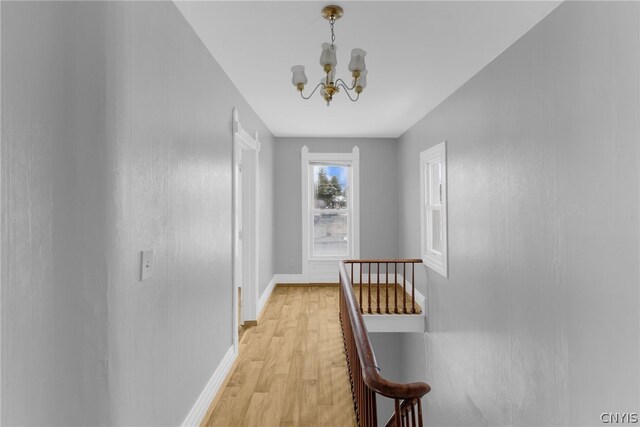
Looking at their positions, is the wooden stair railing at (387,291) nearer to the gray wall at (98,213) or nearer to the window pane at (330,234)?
the window pane at (330,234)

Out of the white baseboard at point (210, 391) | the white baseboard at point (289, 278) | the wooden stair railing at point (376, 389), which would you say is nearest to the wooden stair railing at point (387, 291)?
the white baseboard at point (289, 278)

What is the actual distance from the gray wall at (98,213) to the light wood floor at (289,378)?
0.49 meters

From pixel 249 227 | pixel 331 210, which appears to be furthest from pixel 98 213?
pixel 331 210

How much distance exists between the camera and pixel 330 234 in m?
5.95

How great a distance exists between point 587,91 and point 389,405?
529 centimetres

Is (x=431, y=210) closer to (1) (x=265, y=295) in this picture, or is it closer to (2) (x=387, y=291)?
(2) (x=387, y=291)

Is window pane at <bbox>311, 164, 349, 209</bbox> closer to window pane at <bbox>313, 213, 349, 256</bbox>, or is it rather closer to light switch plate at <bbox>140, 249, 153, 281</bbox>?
window pane at <bbox>313, 213, 349, 256</bbox>

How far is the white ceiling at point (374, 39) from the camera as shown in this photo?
1955 mm

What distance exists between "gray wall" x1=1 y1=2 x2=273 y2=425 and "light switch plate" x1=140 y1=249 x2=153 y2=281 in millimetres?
35

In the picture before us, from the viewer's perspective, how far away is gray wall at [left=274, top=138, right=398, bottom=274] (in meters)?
5.79

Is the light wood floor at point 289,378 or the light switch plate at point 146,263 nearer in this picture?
the light switch plate at point 146,263

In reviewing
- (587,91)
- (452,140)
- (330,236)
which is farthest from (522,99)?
(330,236)

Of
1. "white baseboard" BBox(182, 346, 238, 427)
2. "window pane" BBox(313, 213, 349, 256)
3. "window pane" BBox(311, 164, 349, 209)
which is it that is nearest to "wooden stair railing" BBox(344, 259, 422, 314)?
"window pane" BBox(313, 213, 349, 256)

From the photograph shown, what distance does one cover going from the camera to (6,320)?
0.91m
